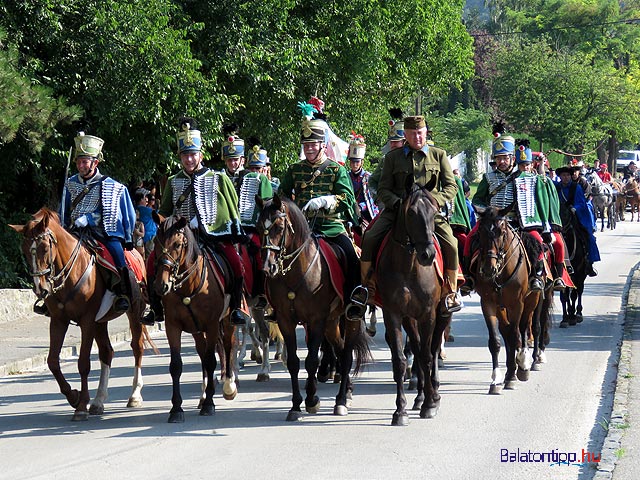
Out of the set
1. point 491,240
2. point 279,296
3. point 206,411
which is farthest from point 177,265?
point 491,240

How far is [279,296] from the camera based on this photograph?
1148 cm

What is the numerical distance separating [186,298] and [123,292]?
3.47 ft

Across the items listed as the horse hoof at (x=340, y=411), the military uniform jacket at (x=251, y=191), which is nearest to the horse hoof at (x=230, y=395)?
the horse hoof at (x=340, y=411)

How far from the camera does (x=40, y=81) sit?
63.0 ft

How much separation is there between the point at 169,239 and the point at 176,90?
1005 cm

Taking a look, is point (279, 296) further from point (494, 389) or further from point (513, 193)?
point (513, 193)

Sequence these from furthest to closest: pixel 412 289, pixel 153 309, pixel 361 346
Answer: pixel 361 346 → pixel 153 309 → pixel 412 289

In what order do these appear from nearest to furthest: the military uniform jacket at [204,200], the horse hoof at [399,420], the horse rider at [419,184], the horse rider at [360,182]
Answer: the horse hoof at [399,420], the horse rider at [419,184], the military uniform jacket at [204,200], the horse rider at [360,182]

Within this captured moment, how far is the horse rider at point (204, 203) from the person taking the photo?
1212 cm

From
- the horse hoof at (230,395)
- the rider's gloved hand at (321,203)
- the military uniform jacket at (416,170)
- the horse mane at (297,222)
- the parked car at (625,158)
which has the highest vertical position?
the parked car at (625,158)

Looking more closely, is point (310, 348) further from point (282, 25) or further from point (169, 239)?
point (282, 25)

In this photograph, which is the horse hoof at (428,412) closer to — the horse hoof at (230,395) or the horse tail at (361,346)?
the horse tail at (361,346)

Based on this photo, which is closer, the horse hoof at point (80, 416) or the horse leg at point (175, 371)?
the horse leg at point (175, 371)

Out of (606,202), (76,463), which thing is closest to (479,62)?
(606,202)
